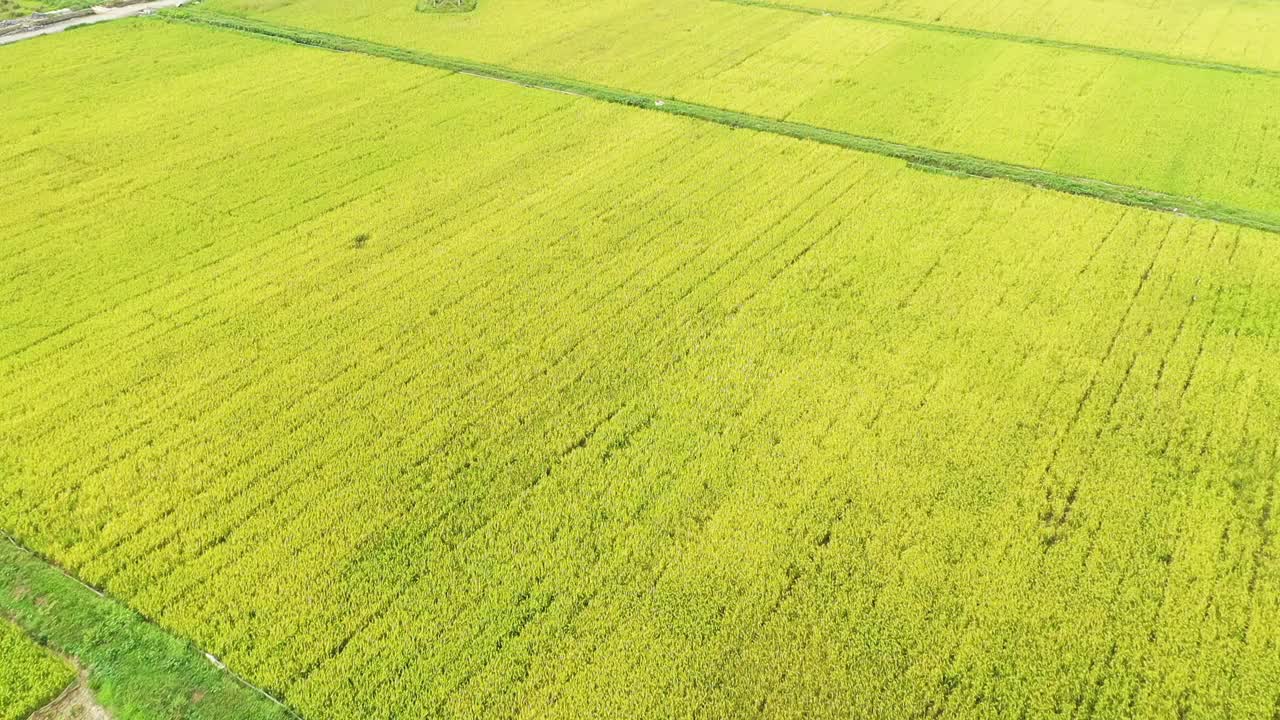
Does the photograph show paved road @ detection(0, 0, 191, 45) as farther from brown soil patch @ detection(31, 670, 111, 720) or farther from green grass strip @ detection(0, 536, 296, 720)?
brown soil patch @ detection(31, 670, 111, 720)

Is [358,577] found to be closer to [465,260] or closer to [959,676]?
[959,676]

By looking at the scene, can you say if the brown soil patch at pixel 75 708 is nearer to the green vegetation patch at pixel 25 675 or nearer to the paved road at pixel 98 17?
the green vegetation patch at pixel 25 675

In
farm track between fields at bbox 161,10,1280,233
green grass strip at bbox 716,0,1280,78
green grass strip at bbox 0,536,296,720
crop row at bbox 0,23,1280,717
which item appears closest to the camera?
green grass strip at bbox 0,536,296,720

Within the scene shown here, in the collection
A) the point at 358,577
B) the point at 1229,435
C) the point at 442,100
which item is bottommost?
the point at 1229,435

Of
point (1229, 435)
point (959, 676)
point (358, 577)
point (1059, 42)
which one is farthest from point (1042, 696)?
point (1059, 42)

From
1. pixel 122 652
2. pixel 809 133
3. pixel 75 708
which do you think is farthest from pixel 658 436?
pixel 809 133

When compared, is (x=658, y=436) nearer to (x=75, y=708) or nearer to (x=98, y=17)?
(x=75, y=708)

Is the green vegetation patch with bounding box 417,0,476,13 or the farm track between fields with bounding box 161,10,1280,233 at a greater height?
the green vegetation patch with bounding box 417,0,476,13

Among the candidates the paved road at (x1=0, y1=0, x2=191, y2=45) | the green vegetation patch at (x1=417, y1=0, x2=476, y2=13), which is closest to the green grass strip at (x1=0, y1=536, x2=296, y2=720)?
the green vegetation patch at (x1=417, y1=0, x2=476, y2=13)
